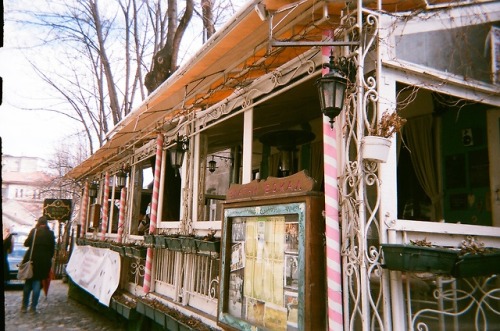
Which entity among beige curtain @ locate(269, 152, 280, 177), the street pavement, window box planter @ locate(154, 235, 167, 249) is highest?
beige curtain @ locate(269, 152, 280, 177)

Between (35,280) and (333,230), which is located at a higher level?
(333,230)

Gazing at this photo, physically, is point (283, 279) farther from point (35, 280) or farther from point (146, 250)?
point (35, 280)

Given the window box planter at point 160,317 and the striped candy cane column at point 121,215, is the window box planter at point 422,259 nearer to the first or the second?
the window box planter at point 160,317

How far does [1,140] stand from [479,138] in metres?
6.63

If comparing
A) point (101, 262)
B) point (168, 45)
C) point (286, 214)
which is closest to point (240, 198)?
point (286, 214)

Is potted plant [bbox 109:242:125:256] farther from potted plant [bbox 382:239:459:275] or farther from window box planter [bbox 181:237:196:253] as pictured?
potted plant [bbox 382:239:459:275]

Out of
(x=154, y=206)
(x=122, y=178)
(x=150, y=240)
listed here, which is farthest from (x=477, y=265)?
(x=122, y=178)

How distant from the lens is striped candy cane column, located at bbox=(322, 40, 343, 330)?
363 cm

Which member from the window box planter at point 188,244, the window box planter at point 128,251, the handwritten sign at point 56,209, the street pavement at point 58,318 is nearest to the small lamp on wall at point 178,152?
the window box planter at point 188,244

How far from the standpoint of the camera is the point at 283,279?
13.5 ft

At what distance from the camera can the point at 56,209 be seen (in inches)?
725

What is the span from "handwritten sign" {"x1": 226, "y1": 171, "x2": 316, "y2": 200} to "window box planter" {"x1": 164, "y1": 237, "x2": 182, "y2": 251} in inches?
68.1

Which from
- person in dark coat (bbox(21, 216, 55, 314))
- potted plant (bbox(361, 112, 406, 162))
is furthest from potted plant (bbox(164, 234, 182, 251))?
person in dark coat (bbox(21, 216, 55, 314))

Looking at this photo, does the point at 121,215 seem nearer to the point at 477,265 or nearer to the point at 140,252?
the point at 140,252
